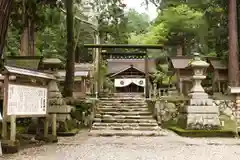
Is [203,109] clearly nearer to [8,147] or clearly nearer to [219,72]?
[8,147]

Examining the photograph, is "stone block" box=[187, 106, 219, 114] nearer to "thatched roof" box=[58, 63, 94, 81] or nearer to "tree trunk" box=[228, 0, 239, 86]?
"tree trunk" box=[228, 0, 239, 86]

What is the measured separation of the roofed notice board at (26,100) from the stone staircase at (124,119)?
339 centimetres

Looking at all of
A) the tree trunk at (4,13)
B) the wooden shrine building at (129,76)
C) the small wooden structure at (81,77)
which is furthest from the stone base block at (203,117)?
the wooden shrine building at (129,76)

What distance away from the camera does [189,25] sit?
25.3 m

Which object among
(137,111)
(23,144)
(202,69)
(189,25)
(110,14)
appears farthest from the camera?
(189,25)

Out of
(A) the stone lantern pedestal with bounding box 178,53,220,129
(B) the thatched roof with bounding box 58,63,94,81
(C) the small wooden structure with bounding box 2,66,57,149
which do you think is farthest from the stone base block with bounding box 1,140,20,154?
(B) the thatched roof with bounding box 58,63,94,81

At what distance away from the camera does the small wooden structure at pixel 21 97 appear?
7.35 m

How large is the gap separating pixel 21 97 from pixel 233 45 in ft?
40.6

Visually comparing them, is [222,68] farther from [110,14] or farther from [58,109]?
[58,109]

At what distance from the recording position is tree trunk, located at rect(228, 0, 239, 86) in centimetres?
1714

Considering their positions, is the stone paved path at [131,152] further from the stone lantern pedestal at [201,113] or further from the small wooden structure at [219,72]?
the small wooden structure at [219,72]

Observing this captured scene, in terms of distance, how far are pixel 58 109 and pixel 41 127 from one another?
1299mm

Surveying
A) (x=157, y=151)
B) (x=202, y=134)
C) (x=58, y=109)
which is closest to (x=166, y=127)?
(x=202, y=134)

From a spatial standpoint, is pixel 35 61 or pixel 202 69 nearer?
pixel 202 69
